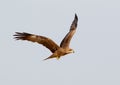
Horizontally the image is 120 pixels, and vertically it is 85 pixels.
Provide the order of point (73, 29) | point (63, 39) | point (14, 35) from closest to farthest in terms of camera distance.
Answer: point (14, 35), point (63, 39), point (73, 29)

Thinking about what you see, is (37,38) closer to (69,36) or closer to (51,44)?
(51,44)

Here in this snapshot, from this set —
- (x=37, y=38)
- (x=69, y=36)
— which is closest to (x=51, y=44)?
(x=37, y=38)

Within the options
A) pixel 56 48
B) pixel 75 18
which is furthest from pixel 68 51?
pixel 75 18

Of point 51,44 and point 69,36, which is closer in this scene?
point 51,44

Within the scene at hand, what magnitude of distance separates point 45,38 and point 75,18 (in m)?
6.88

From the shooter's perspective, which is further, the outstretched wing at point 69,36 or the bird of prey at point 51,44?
the outstretched wing at point 69,36

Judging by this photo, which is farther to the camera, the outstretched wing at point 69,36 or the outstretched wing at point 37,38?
the outstretched wing at point 69,36

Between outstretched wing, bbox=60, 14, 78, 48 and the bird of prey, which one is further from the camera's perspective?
outstretched wing, bbox=60, 14, 78, 48

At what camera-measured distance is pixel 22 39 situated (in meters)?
27.7

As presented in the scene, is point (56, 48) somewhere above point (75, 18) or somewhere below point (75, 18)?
below

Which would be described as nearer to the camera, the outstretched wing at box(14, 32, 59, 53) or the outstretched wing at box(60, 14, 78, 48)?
the outstretched wing at box(14, 32, 59, 53)

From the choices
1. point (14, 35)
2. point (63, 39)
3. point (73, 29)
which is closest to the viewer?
point (14, 35)

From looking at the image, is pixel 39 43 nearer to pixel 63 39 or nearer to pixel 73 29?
pixel 63 39

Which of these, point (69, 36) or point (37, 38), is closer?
point (37, 38)
